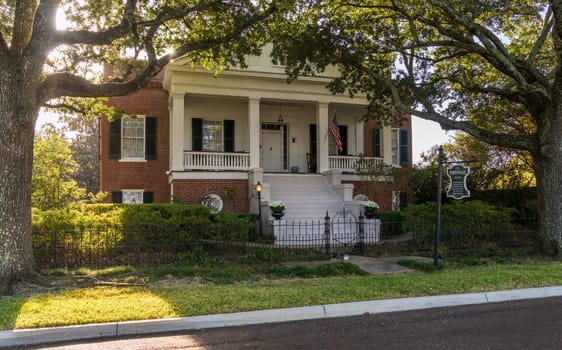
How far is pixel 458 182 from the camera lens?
32.1ft

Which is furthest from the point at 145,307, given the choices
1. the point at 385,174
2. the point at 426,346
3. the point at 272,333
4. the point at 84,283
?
the point at 385,174

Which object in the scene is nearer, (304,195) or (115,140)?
(304,195)

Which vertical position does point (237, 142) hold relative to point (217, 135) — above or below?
below

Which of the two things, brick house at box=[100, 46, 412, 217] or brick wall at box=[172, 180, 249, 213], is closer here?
brick wall at box=[172, 180, 249, 213]

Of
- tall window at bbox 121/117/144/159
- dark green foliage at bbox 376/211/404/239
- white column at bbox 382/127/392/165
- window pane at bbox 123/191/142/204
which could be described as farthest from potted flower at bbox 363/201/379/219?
tall window at bbox 121/117/144/159

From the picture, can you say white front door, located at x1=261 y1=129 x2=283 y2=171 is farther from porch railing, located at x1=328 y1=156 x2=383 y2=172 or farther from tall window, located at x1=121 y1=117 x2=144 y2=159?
tall window, located at x1=121 y1=117 x2=144 y2=159

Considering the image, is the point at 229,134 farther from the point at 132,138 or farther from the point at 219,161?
the point at 132,138

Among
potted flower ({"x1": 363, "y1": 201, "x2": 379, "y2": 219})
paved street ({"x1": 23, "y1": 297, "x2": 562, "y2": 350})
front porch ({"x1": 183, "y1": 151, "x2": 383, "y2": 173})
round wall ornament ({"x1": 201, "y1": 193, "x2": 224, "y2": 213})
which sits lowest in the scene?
paved street ({"x1": 23, "y1": 297, "x2": 562, "y2": 350})

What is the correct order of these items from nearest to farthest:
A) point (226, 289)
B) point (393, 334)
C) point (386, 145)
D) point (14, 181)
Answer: point (393, 334) < point (226, 289) < point (14, 181) < point (386, 145)

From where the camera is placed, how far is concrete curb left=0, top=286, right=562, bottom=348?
517 cm

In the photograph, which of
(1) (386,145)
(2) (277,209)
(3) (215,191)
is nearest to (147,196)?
(3) (215,191)

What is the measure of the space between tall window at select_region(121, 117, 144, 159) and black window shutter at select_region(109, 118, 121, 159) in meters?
0.20

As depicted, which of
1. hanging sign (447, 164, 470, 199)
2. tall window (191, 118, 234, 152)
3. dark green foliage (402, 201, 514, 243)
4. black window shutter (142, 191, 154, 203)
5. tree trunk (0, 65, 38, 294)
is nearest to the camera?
tree trunk (0, 65, 38, 294)

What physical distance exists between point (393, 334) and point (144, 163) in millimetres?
14936
